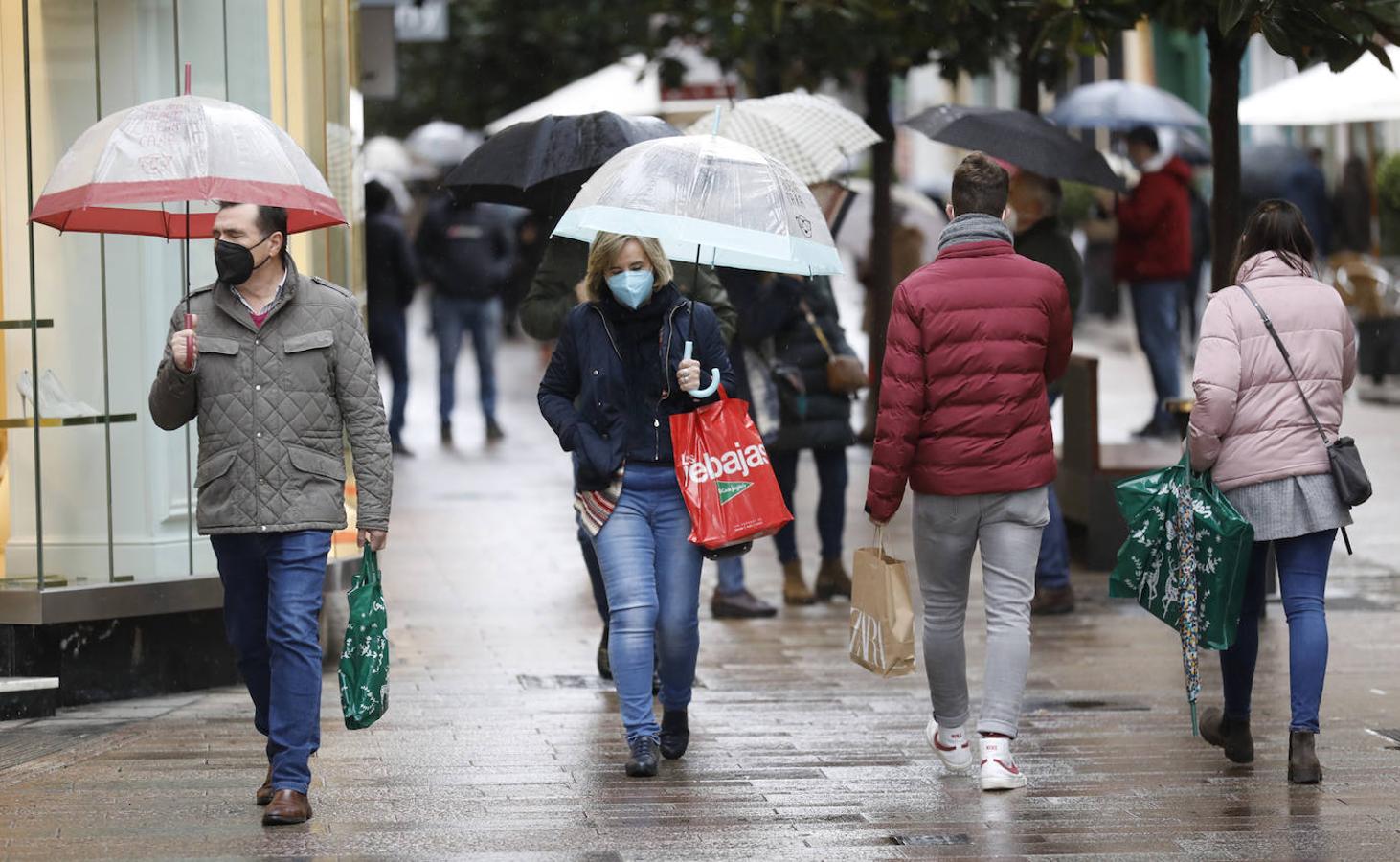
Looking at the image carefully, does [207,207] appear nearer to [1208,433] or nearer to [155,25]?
[155,25]

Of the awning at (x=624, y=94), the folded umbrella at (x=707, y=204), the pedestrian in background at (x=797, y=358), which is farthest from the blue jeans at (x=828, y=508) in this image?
the awning at (x=624, y=94)

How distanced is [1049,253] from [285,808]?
482 centimetres

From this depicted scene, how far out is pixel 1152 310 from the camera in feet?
49.9

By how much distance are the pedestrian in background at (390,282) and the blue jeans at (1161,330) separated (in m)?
5.40

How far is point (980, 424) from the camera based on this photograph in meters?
6.45

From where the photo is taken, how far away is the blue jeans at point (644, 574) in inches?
266

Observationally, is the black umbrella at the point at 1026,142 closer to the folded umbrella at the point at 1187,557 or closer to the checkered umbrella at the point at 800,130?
the checkered umbrella at the point at 800,130

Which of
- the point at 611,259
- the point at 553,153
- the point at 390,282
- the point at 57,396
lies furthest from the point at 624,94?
the point at 611,259

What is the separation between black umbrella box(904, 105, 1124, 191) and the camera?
31.3 feet

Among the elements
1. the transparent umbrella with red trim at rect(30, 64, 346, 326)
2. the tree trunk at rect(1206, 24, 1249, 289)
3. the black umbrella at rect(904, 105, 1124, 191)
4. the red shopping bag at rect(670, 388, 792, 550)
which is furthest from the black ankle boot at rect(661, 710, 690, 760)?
the tree trunk at rect(1206, 24, 1249, 289)

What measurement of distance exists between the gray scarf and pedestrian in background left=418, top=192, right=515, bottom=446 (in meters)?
11.7

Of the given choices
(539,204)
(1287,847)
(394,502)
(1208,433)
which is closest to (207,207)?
(539,204)

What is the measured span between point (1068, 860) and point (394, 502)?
9010 mm

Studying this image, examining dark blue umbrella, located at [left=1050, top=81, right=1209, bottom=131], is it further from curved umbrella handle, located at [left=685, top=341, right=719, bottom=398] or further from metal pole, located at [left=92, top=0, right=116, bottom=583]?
curved umbrella handle, located at [left=685, top=341, right=719, bottom=398]
